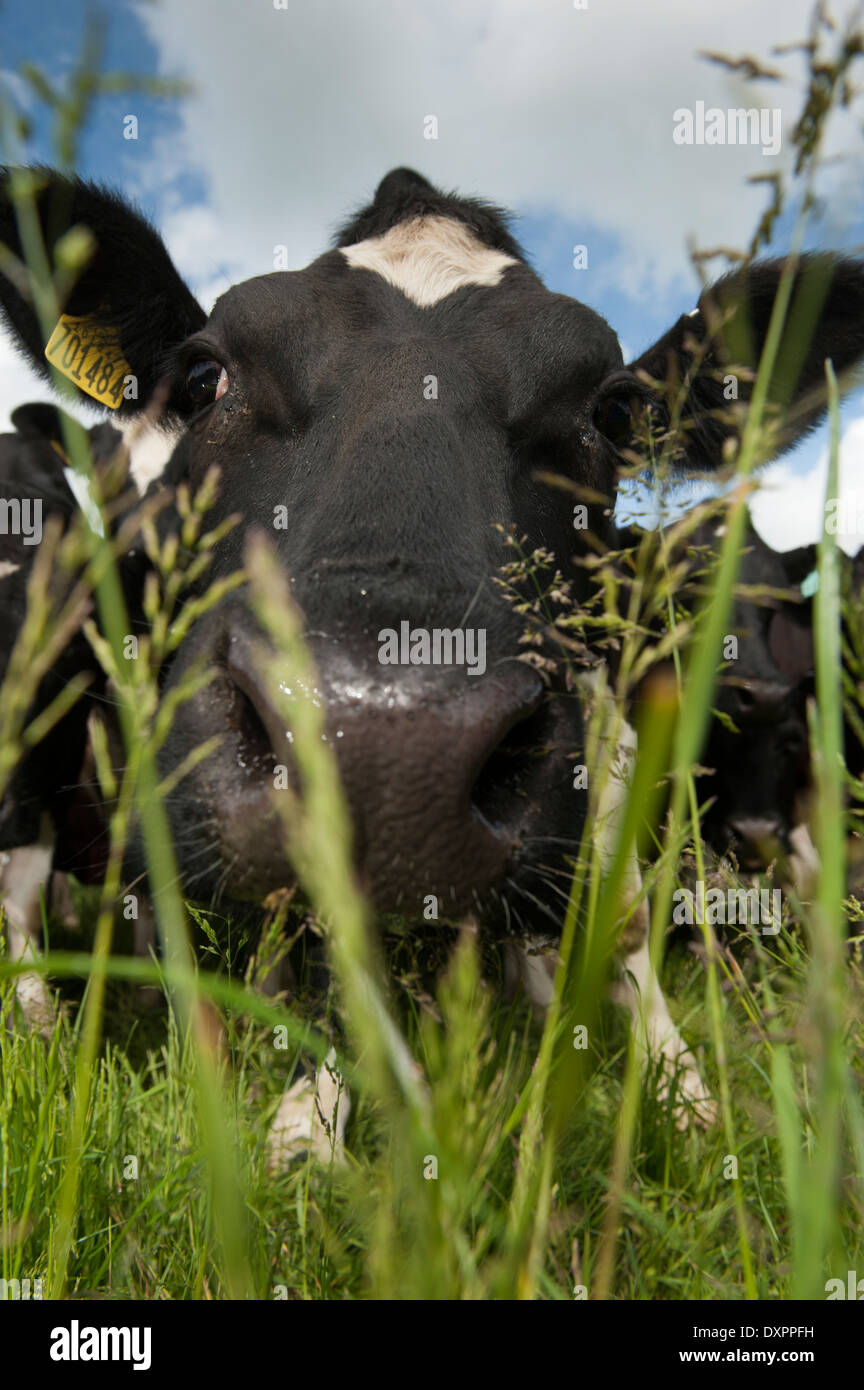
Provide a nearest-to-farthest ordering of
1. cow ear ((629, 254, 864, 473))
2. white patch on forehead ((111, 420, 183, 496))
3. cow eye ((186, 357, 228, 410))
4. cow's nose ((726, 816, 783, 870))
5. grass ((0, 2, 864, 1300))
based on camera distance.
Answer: grass ((0, 2, 864, 1300))
cow eye ((186, 357, 228, 410))
cow ear ((629, 254, 864, 473))
white patch on forehead ((111, 420, 183, 496))
cow's nose ((726, 816, 783, 870))

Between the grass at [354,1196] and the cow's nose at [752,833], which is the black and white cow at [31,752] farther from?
the cow's nose at [752,833]

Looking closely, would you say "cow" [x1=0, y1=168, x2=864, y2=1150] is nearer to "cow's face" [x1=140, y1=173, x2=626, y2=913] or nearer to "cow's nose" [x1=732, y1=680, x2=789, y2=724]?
"cow's face" [x1=140, y1=173, x2=626, y2=913]

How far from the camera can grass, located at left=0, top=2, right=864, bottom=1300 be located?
2.11 feet

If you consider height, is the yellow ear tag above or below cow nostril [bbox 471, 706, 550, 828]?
above

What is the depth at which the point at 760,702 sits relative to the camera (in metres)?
5.37

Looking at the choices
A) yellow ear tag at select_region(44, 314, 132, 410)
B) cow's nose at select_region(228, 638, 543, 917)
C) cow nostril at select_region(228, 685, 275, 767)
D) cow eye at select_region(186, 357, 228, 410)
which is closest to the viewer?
cow's nose at select_region(228, 638, 543, 917)

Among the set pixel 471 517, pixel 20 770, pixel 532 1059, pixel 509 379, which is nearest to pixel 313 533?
pixel 471 517

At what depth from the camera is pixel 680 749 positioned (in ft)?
2.36

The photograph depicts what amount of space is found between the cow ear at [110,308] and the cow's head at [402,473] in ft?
0.03

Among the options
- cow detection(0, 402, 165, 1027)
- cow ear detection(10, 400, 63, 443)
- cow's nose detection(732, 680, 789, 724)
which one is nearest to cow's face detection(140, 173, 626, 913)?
cow detection(0, 402, 165, 1027)

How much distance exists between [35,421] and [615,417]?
3.54m

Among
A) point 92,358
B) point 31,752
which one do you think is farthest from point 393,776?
point 92,358

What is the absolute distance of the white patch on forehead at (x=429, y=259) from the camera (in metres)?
3.29
